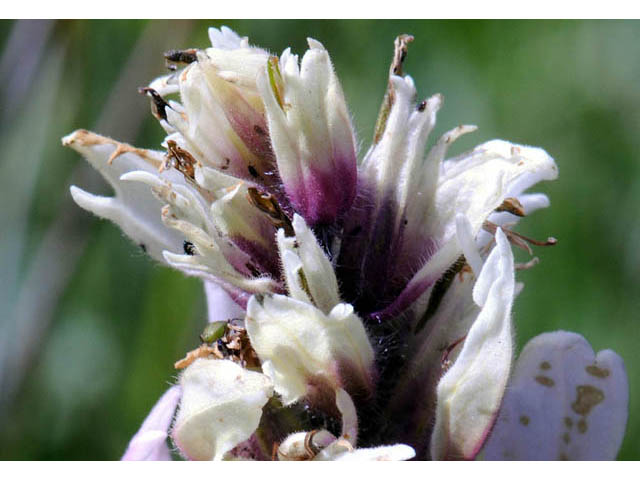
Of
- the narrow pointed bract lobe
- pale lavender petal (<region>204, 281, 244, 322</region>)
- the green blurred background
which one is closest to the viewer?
the narrow pointed bract lobe

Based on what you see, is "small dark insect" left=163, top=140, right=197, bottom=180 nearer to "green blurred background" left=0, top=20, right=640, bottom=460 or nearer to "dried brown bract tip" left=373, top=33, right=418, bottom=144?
"dried brown bract tip" left=373, top=33, right=418, bottom=144

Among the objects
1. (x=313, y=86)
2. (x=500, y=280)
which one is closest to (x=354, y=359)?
(x=500, y=280)

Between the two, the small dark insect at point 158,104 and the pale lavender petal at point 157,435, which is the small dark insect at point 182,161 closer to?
the small dark insect at point 158,104

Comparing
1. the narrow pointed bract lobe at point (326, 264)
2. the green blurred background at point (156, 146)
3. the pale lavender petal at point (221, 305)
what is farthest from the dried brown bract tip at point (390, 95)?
the green blurred background at point (156, 146)

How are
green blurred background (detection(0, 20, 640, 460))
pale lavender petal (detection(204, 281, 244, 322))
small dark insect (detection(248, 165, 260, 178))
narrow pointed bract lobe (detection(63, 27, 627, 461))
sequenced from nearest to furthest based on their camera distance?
narrow pointed bract lobe (detection(63, 27, 627, 461))
small dark insect (detection(248, 165, 260, 178))
pale lavender petal (detection(204, 281, 244, 322))
green blurred background (detection(0, 20, 640, 460))

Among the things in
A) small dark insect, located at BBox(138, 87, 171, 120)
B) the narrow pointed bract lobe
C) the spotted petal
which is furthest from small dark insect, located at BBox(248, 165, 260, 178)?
the spotted petal
